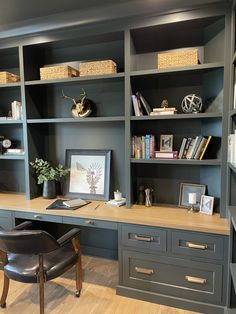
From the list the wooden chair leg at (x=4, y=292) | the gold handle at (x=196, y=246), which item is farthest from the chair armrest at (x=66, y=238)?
the gold handle at (x=196, y=246)

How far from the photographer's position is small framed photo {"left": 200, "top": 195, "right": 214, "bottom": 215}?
2080mm

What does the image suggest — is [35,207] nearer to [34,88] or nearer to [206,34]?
[34,88]

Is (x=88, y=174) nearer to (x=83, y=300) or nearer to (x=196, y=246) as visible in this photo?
(x=83, y=300)

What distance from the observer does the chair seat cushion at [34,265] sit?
67.3 inches

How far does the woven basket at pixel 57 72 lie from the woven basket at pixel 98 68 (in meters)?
0.16

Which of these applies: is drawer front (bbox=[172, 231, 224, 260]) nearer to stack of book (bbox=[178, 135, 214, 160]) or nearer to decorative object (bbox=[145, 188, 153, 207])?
decorative object (bbox=[145, 188, 153, 207])

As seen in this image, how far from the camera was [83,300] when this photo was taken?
2045mm

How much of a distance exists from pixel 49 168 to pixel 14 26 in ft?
4.89

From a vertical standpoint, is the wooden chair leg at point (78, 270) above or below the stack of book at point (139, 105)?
below

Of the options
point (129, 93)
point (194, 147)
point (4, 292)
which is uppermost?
point (129, 93)

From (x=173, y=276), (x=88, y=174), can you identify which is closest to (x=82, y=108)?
(x=88, y=174)

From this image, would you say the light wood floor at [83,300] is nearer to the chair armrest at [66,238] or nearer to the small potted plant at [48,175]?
the chair armrest at [66,238]

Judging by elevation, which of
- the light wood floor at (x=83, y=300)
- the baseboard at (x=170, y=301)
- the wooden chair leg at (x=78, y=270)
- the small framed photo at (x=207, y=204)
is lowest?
the light wood floor at (x=83, y=300)

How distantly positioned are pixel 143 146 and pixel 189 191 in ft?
Result: 2.09
